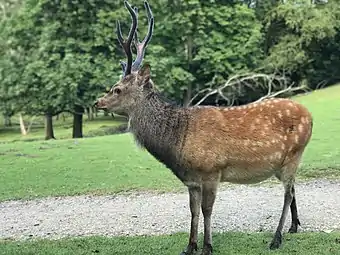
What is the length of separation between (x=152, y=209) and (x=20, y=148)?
8.61 m

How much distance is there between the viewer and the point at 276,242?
5.94 meters

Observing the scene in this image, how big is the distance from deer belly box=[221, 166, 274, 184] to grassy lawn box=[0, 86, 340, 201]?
11.4 feet

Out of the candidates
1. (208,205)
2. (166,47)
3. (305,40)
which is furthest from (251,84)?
(208,205)

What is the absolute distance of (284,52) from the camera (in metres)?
31.6

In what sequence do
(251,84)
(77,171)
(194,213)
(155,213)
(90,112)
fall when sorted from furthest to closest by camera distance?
(90,112)
(251,84)
(77,171)
(155,213)
(194,213)

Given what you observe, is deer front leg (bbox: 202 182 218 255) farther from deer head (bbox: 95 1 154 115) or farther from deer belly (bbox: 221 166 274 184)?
deer head (bbox: 95 1 154 115)

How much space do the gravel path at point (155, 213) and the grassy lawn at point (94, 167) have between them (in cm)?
65

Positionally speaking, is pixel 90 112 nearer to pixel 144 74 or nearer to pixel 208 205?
pixel 144 74

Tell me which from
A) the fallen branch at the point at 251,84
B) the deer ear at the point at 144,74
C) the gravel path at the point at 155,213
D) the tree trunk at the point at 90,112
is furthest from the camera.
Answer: the fallen branch at the point at 251,84

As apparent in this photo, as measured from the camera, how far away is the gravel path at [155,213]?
284 inches

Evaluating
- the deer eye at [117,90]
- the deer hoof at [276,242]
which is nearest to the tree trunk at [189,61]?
the deer eye at [117,90]

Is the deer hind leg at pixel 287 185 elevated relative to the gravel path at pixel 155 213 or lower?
elevated

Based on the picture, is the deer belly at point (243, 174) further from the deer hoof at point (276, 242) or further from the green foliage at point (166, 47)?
the green foliage at point (166, 47)

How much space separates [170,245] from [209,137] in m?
1.39
